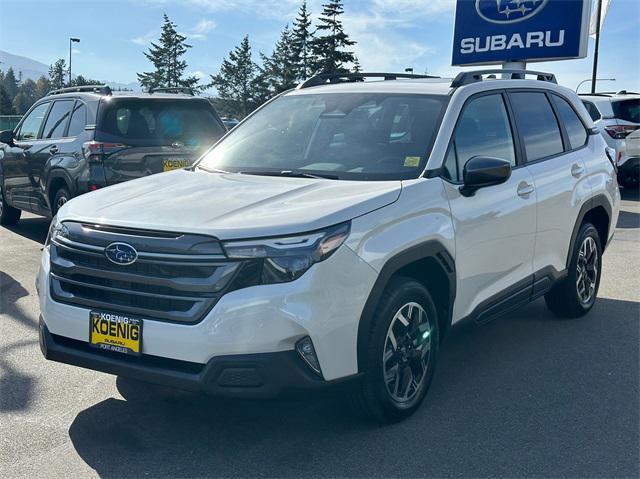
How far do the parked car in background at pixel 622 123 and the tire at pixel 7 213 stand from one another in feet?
33.5

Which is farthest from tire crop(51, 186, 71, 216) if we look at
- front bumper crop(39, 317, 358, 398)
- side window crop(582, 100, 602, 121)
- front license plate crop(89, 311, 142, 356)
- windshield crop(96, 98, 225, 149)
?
side window crop(582, 100, 602, 121)

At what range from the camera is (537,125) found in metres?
5.11

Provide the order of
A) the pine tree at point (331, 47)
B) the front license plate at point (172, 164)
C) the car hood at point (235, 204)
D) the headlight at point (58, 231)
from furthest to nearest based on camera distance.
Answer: the pine tree at point (331, 47), the front license plate at point (172, 164), the headlight at point (58, 231), the car hood at point (235, 204)

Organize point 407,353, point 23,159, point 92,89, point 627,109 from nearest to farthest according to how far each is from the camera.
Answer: point 407,353 → point 92,89 → point 23,159 → point 627,109

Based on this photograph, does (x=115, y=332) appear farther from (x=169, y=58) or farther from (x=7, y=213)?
(x=169, y=58)

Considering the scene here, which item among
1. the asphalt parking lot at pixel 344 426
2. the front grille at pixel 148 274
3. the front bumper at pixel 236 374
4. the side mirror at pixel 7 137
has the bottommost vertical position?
the asphalt parking lot at pixel 344 426

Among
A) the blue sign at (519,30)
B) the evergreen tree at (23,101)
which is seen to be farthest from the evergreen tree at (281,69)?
the blue sign at (519,30)

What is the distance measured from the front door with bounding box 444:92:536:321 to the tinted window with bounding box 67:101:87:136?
16.0 ft

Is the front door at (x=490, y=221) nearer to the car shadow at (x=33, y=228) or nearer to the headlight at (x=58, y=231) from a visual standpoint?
the headlight at (x=58, y=231)

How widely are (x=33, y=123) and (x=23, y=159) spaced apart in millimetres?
526

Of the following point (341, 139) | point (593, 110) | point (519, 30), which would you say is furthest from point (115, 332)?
point (519, 30)

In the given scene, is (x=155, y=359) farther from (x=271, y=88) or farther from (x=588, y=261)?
(x=271, y=88)

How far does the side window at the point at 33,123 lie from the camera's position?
8.95 metres

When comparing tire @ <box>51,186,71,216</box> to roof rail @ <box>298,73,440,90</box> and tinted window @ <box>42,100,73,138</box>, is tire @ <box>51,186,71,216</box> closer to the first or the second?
tinted window @ <box>42,100,73,138</box>
